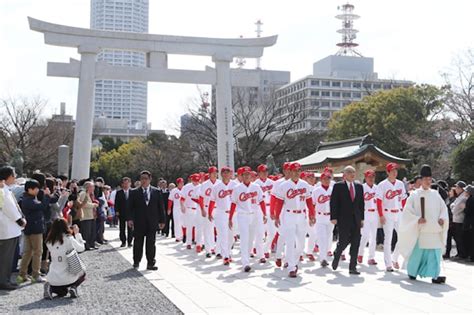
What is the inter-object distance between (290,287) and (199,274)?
2.14 meters

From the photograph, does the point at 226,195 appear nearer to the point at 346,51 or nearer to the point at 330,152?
the point at 330,152

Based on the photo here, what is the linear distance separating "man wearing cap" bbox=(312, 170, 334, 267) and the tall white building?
139 m

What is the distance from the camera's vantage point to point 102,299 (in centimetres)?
799

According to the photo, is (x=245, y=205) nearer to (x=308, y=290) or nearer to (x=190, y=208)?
(x=308, y=290)

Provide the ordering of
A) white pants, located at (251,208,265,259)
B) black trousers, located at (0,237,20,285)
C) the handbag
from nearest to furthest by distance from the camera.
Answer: the handbag
black trousers, located at (0,237,20,285)
white pants, located at (251,208,265,259)

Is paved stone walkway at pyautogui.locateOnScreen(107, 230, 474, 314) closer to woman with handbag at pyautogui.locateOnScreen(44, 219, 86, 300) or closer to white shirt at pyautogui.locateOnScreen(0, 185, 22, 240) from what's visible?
woman with handbag at pyautogui.locateOnScreen(44, 219, 86, 300)

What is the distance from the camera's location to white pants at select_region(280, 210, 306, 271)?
9.84 metres

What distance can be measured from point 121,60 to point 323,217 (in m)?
147

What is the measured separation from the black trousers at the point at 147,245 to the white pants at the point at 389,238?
4.45m

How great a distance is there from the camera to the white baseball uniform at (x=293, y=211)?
1008 cm

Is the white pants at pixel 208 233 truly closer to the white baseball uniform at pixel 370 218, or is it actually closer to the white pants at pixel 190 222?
the white pants at pixel 190 222

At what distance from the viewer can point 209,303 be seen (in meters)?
7.59

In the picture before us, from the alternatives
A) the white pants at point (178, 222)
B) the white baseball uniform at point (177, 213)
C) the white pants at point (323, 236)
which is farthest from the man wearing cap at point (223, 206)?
the white pants at point (178, 222)

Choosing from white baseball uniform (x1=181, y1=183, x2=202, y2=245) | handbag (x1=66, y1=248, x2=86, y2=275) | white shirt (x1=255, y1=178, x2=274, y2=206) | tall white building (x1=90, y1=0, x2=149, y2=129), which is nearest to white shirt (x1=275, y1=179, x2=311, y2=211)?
white shirt (x1=255, y1=178, x2=274, y2=206)
